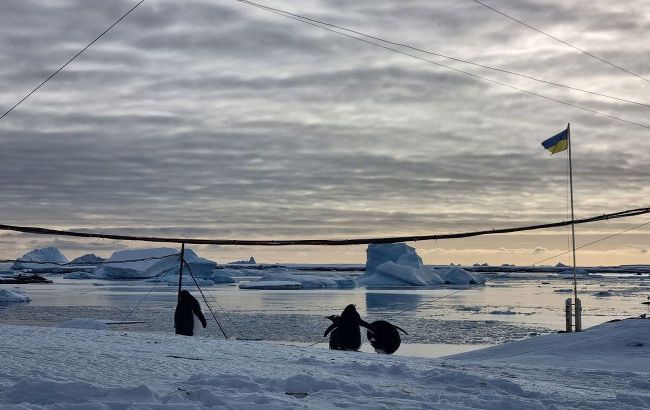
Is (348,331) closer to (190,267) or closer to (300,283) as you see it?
(300,283)

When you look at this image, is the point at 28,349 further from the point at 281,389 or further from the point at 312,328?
the point at 312,328

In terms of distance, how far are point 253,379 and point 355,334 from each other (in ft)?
29.1

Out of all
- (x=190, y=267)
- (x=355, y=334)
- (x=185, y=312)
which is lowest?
(x=355, y=334)

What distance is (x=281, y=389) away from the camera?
22.1 feet

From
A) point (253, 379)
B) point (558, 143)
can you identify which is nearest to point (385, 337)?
point (558, 143)

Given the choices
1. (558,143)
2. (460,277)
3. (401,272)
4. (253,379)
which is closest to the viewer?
(253,379)

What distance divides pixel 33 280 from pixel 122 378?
8832cm

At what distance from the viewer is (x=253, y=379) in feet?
23.3

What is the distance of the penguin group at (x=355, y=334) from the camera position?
51.6 ft

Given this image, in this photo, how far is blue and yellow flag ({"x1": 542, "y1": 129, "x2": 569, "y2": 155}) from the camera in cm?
1969

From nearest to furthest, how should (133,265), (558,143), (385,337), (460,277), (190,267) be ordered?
1. (385,337)
2. (558,143)
3. (133,265)
4. (460,277)
5. (190,267)

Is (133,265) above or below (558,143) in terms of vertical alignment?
below

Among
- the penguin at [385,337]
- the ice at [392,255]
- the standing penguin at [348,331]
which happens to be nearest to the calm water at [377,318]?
the penguin at [385,337]

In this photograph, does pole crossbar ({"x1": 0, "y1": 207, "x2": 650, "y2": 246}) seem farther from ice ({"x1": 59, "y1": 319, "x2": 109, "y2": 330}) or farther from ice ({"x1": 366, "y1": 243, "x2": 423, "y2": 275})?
ice ({"x1": 366, "y1": 243, "x2": 423, "y2": 275})
